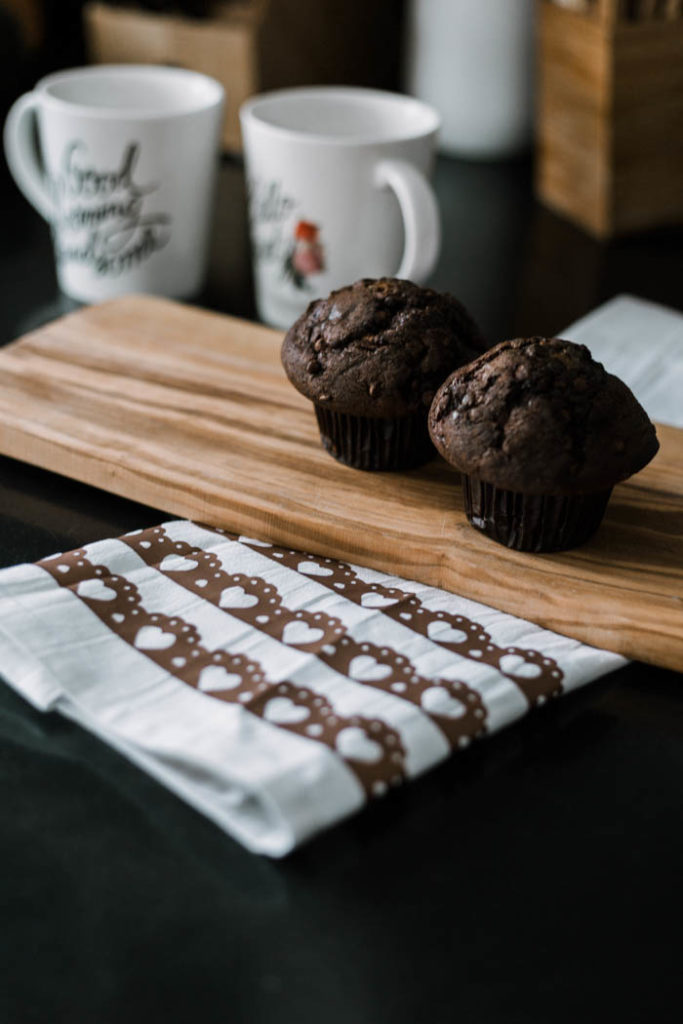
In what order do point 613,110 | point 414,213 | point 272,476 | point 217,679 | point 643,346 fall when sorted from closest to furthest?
point 217,679
point 272,476
point 414,213
point 643,346
point 613,110

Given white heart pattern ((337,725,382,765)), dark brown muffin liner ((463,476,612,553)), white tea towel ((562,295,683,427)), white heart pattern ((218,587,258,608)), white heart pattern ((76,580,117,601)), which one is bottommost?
white tea towel ((562,295,683,427))

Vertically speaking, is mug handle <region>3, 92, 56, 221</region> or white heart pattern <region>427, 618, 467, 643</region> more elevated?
mug handle <region>3, 92, 56, 221</region>

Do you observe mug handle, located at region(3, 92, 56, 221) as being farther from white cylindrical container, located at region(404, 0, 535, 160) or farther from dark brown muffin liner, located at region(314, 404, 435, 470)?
white cylindrical container, located at region(404, 0, 535, 160)

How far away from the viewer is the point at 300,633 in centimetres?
72

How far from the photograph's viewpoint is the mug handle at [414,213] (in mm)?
1094

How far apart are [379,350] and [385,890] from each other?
1.36 feet

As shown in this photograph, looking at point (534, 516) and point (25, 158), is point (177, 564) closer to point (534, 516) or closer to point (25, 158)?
point (534, 516)

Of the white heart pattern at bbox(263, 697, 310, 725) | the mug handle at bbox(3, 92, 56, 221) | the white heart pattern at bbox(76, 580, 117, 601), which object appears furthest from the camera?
the mug handle at bbox(3, 92, 56, 221)

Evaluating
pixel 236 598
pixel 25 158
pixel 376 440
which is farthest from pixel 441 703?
pixel 25 158

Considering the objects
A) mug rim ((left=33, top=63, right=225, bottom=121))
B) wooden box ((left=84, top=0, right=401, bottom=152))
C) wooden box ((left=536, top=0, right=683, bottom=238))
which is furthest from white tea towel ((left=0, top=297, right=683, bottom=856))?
wooden box ((left=84, top=0, right=401, bottom=152))

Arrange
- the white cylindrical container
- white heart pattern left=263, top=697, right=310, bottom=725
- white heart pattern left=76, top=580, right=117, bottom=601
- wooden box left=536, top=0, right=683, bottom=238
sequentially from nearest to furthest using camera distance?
white heart pattern left=263, top=697, right=310, bottom=725 < white heart pattern left=76, top=580, right=117, bottom=601 < wooden box left=536, top=0, right=683, bottom=238 < the white cylindrical container

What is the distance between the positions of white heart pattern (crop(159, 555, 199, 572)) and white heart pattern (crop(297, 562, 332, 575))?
0.07 meters

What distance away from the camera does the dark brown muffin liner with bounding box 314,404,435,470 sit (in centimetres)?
88

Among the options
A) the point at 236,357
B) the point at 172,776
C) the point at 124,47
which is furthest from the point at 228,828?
the point at 124,47
